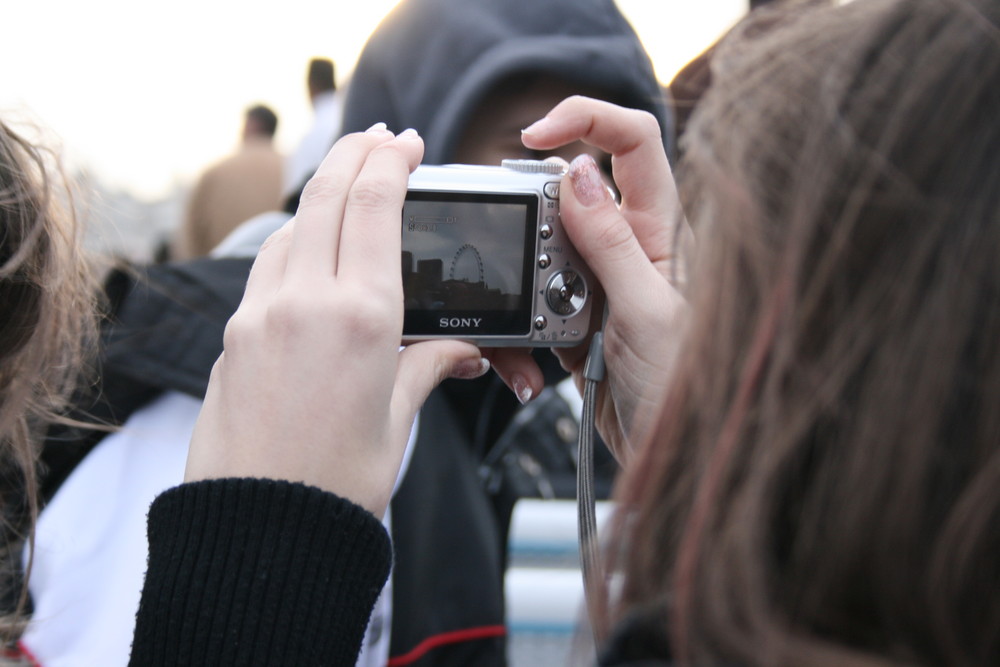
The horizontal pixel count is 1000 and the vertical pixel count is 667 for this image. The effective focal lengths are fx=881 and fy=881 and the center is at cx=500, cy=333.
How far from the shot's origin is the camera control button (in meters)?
1.15

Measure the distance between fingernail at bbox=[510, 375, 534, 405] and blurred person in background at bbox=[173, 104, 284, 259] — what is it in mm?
2053

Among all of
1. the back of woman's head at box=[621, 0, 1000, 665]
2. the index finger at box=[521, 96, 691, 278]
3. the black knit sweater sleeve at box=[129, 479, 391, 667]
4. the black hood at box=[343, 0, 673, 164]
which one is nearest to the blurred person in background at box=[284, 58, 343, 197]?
the black hood at box=[343, 0, 673, 164]

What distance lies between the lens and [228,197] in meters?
3.18

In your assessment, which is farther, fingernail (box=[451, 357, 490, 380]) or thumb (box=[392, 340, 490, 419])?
fingernail (box=[451, 357, 490, 380])

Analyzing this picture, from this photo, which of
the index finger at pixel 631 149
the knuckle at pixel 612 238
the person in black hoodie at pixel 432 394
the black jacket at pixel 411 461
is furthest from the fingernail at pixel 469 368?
the black jacket at pixel 411 461

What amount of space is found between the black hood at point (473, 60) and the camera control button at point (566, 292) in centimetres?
63

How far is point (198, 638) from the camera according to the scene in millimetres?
787

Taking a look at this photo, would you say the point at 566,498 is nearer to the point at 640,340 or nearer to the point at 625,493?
the point at 640,340

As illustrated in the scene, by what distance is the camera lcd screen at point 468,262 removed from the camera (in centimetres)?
105

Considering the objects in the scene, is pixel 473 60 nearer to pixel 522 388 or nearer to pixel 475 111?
pixel 475 111

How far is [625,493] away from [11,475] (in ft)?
3.17

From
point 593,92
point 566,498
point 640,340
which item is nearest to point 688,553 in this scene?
point 640,340

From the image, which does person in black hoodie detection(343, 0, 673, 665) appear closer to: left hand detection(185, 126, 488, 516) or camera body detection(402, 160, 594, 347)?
camera body detection(402, 160, 594, 347)

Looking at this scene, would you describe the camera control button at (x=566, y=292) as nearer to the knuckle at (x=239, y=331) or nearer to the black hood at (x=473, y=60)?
the knuckle at (x=239, y=331)
